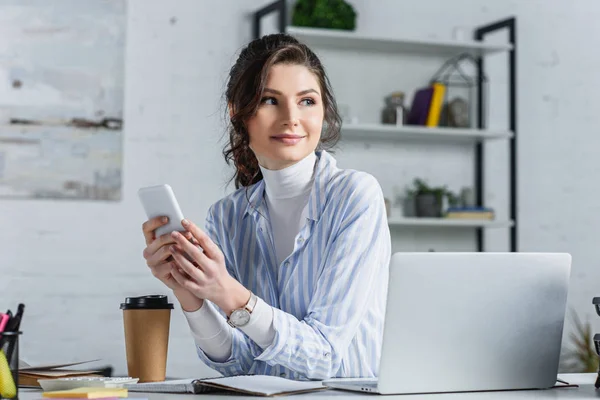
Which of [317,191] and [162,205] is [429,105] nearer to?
[317,191]

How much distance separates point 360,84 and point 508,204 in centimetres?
88

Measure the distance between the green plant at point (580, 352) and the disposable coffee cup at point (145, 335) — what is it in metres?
2.54

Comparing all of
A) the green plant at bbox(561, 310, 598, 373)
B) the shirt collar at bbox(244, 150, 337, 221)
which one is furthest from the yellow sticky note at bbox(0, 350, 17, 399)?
the green plant at bbox(561, 310, 598, 373)

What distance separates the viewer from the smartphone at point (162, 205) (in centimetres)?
133

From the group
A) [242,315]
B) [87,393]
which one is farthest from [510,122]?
[87,393]

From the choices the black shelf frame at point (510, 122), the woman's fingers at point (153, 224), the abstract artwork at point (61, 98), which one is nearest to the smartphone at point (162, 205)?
the woman's fingers at point (153, 224)

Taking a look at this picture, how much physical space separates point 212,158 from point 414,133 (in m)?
0.85

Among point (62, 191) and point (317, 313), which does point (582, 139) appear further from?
point (317, 313)

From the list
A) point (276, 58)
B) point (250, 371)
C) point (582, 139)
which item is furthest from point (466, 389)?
point (582, 139)

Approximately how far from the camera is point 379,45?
3.62 m

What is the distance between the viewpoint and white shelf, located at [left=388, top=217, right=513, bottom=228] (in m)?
3.46

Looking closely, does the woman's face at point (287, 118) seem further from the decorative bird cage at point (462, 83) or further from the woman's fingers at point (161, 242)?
the decorative bird cage at point (462, 83)

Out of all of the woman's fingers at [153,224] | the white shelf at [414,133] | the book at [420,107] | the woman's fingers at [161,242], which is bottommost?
the woman's fingers at [161,242]

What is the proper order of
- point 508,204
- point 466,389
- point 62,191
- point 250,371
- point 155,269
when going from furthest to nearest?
point 508,204
point 62,191
point 250,371
point 155,269
point 466,389
